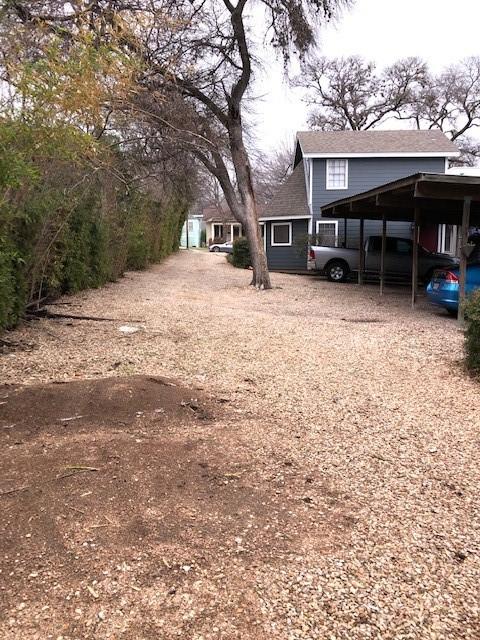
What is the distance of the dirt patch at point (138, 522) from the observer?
83.6 inches

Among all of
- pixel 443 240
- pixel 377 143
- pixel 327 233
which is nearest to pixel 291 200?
pixel 327 233

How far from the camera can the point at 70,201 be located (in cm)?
868

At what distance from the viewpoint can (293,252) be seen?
2322 centimetres

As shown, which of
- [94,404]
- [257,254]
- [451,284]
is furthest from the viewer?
[257,254]

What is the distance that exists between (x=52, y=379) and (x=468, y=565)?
157 inches

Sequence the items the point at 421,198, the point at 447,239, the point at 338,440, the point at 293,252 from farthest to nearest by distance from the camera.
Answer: the point at 293,252 < the point at 447,239 < the point at 421,198 < the point at 338,440

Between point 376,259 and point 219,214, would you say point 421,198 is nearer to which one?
point 376,259

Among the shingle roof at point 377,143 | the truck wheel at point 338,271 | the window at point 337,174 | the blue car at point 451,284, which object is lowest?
the truck wheel at point 338,271

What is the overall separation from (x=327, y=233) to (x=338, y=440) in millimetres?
18927

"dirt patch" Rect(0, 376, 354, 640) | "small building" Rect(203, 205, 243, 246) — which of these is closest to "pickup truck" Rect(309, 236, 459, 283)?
"dirt patch" Rect(0, 376, 354, 640)

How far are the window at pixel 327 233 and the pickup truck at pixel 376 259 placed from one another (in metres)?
2.28

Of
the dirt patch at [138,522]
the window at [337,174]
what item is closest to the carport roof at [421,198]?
the window at [337,174]

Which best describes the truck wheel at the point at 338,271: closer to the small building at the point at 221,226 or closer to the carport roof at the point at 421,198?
the carport roof at the point at 421,198

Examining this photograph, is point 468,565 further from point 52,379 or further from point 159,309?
point 159,309
